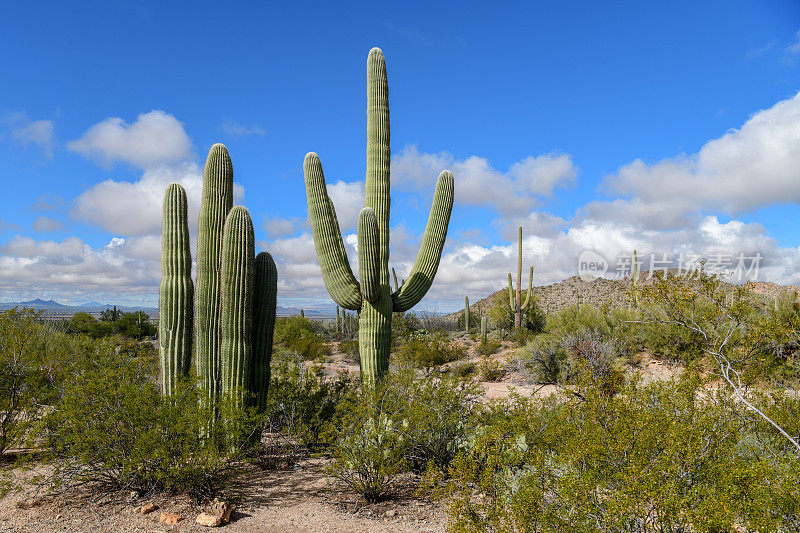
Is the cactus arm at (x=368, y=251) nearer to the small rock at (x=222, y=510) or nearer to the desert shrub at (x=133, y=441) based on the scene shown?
the desert shrub at (x=133, y=441)

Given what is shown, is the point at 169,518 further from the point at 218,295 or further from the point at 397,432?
the point at 218,295

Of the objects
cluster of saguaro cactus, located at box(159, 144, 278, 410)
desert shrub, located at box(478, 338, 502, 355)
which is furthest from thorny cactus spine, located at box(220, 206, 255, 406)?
desert shrub, located at box(478, 338, 502, 355)

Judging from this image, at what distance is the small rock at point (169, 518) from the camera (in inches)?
194

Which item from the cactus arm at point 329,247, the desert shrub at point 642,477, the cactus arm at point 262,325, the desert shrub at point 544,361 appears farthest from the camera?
the desert shrub at point 544,361

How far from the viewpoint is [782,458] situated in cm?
414

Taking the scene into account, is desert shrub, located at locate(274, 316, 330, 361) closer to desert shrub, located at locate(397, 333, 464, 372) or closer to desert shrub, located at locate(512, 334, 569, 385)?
desert shrub, located at locate(397, 333, 464, 372)

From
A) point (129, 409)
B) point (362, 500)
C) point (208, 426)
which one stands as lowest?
point (362, 500)

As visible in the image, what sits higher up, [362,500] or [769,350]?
[769,350]

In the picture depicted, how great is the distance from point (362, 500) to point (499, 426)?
1.84 meters

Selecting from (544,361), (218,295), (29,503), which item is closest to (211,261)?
(218,295)

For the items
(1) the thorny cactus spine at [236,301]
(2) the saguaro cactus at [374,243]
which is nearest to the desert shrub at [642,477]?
(2) the saguaro cactus at [374,243]

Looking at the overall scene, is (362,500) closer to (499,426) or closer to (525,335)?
(499,426)

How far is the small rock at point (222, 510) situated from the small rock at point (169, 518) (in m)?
0.34

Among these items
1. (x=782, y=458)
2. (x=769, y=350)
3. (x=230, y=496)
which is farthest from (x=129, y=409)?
(x=769, y=350)
